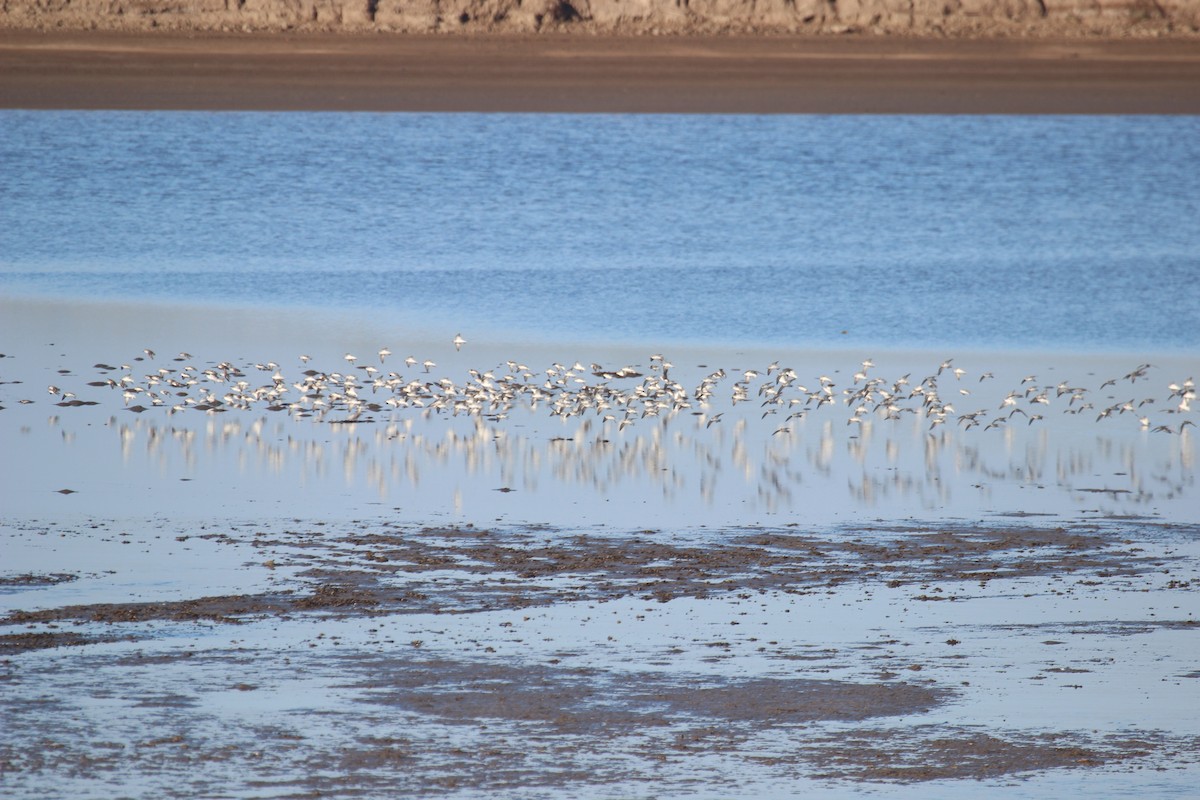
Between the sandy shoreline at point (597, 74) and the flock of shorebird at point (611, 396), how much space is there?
650 inches

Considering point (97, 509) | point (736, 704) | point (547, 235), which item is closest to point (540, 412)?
point (97, 509)

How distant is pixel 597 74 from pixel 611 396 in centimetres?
2034

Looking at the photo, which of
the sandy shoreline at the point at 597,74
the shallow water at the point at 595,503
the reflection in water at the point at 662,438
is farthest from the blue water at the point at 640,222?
the reflection in water at the point at 662,438

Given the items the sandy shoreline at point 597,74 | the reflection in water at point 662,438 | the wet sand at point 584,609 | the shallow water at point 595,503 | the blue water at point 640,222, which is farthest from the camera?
the sandy shoreline at point 597,74

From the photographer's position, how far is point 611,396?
528 inches

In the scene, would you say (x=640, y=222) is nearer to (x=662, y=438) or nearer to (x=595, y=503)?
(x=662, y=438)

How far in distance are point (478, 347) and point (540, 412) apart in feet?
10.2

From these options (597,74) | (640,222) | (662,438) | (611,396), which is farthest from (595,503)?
(597,74)

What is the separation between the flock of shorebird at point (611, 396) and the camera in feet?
43.9

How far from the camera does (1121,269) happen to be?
21.6 meters

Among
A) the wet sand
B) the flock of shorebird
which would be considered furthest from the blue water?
the wet sand

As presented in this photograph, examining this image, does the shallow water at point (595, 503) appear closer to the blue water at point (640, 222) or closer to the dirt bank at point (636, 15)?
the blue water at point (640, 222)

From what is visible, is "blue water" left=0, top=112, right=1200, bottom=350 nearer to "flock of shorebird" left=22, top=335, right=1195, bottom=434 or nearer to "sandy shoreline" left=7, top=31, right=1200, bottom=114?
"sandy shoreline" left=7, top=31, right=1200, bottom=114

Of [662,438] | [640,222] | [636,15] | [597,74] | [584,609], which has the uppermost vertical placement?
[636,15]
